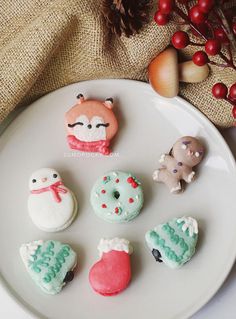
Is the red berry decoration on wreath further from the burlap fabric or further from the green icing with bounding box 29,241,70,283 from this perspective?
the green icing with bounding box 29,241,70,283

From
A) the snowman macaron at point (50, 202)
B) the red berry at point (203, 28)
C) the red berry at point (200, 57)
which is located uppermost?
the red berry at point (203, 28)

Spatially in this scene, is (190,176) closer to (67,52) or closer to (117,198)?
(117,198)

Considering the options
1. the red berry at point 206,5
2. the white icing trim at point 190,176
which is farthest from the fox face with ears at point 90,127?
the red berry at point 206,5

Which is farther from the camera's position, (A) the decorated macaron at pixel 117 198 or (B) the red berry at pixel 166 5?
(A) the decorated macaron at pixel 117 198

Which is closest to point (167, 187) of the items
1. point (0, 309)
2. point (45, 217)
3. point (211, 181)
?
point (211, 181)

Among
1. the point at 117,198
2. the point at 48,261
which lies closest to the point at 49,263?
the point at 48,261

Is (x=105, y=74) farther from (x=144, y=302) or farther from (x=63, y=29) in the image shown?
(x=144, y=302)

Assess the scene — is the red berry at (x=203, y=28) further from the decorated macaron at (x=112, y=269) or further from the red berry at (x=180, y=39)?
the decorated macaron at (x=112, y=269)


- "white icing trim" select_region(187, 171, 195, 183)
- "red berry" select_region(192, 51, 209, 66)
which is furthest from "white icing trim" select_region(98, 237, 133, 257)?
"red berry" select_region(192, 51, 209, 66)

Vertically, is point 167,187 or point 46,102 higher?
point 46,102
